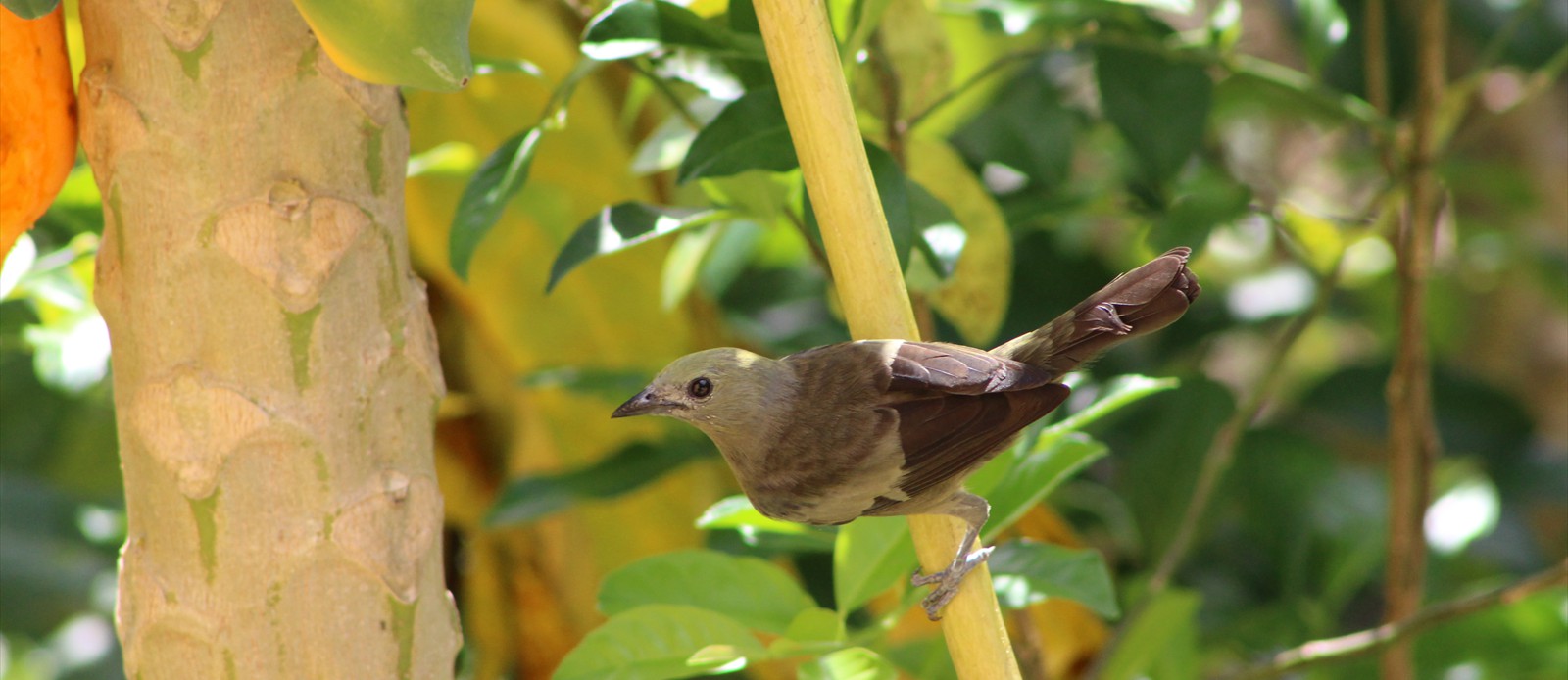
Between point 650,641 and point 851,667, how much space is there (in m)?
0.10

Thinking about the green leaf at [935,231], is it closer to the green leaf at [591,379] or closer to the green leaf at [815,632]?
the green leaf at [815,632]

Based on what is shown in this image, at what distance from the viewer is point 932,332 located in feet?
2.40

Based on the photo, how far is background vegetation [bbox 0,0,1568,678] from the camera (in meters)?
0.70

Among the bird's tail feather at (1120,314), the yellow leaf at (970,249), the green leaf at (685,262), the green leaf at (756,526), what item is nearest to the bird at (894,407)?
the bird's tail feather at (1120,314)

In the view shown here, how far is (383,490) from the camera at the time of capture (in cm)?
56

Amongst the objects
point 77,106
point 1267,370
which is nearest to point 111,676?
point 77,106

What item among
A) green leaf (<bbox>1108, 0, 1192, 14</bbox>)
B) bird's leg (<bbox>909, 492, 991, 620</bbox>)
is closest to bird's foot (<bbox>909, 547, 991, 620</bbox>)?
bird's leg (<bbox>909, 492, 991, 620</bbox>)

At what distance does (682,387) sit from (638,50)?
0.18m

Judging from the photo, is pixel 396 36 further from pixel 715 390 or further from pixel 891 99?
pixel 891 99

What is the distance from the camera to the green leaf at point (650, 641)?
633mm

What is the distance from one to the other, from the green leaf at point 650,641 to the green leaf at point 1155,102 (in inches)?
19.0

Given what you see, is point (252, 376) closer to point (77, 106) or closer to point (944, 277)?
point (77, 106)

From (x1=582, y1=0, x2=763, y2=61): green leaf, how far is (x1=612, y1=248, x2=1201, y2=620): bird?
17 centimetres

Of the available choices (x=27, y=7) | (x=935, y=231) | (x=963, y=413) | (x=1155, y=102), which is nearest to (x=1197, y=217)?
(x=1155, y=102)
